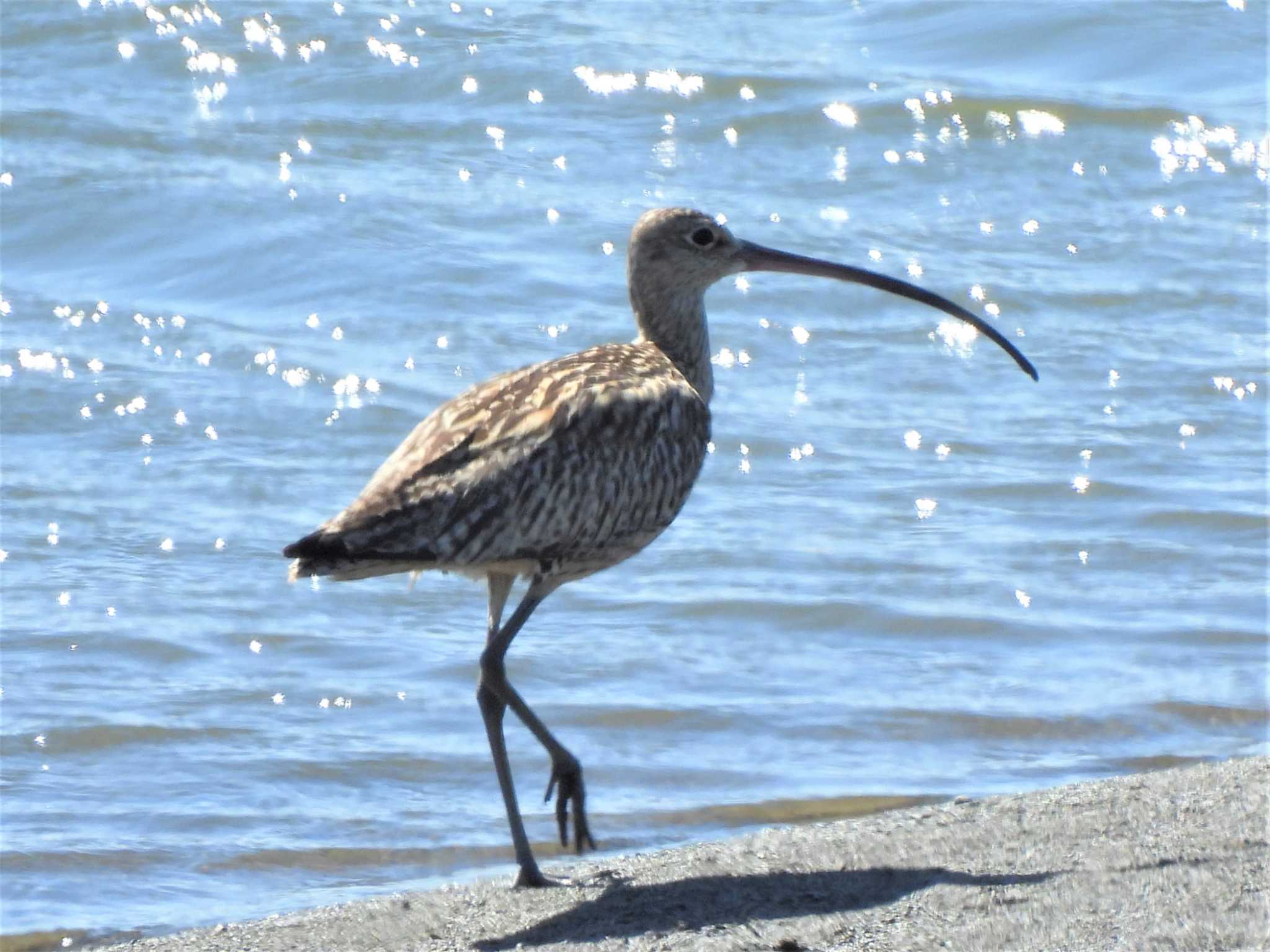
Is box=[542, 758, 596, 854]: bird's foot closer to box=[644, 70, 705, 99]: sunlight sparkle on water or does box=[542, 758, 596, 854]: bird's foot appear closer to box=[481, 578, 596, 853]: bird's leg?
box=[481, 578, 596, 853]: bird's leg

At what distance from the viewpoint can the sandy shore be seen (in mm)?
5039

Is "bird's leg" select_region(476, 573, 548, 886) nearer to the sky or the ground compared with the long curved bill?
nearer to the ground

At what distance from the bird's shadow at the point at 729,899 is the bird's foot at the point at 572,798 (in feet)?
1.38

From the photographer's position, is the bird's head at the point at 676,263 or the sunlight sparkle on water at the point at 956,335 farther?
the sunlight sparkle on water at the point at 956,335

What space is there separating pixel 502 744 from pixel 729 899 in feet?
2.82

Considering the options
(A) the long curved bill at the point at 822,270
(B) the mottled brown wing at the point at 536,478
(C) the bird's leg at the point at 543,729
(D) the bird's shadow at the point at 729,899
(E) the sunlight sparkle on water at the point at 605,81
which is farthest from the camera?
(E) the sunlight sparkle on water at the point at 605,81

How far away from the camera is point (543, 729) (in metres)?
6.10

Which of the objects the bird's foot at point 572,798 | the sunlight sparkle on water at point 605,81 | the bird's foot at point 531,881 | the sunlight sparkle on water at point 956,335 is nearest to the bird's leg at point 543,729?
the bird's foot at point 572,798

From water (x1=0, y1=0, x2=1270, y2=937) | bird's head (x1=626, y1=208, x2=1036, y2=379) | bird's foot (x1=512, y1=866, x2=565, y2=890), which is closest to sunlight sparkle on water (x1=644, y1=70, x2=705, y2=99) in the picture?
water (x1=0, y1=0, x2=1270, y2=937)

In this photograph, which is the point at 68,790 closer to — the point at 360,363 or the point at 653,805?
the point at 653,805

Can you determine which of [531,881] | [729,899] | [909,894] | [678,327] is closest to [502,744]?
[531,881]

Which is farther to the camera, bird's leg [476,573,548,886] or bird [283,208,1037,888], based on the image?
bird's leg [476,573,548,886]

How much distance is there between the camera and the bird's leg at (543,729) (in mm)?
5922

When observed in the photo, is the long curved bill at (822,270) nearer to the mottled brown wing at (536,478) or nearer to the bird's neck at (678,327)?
the bird's neck at (678,327)
